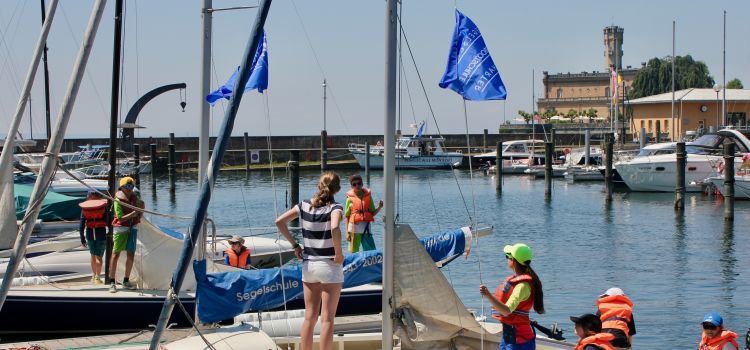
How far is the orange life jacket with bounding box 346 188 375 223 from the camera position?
1570cm

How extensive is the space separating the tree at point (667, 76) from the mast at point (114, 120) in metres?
124

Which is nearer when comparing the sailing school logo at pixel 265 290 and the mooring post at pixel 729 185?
the sailing school logo at pixel 265 290

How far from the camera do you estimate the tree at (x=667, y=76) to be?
13562 centimetres

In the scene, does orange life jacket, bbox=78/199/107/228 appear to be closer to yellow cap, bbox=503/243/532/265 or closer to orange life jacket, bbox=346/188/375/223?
orange life jacket, bbox=346/188/375/223

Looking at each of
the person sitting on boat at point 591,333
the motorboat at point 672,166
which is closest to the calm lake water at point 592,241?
the motorboat at point 672,166

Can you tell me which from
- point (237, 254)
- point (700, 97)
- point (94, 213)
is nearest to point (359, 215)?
point (237, 254)

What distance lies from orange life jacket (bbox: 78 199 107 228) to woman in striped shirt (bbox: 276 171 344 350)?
7.74 metres

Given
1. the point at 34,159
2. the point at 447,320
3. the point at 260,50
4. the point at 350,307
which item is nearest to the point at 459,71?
the point at 447,320

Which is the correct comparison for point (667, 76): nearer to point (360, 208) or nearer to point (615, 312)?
point (360, 208)

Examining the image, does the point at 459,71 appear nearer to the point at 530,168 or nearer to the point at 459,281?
the point at 459,281

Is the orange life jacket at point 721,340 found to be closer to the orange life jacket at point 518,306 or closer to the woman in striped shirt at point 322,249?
the orange life jacket at point 518,306

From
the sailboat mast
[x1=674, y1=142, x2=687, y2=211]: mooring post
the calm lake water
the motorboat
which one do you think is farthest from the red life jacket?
the motorboat

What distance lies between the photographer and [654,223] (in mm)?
38031

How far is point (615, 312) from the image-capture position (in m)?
8.60
